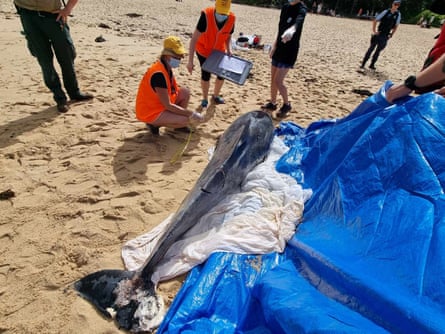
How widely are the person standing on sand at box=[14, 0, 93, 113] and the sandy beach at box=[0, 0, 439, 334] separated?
0.45 m

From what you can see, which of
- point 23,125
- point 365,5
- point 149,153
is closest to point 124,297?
point 149,153

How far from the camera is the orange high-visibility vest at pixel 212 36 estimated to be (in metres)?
4.63

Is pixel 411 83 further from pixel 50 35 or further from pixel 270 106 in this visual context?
pixel 50 35

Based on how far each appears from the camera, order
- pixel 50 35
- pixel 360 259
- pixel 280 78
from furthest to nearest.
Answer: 1. pixel 280 78
2. pixel 50 35
3. pixel 360 259

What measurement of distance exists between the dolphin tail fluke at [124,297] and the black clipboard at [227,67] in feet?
11.7

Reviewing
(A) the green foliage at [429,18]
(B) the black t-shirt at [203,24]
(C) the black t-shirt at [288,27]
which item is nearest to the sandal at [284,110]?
(C) the black t-shirt at [288,27]

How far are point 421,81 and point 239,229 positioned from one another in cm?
207

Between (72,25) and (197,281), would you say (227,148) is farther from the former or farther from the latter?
(72,25)

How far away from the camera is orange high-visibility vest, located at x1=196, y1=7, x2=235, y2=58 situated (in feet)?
15.2

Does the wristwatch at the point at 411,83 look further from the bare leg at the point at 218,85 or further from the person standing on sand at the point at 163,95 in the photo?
the bare leg at the point at 218,85

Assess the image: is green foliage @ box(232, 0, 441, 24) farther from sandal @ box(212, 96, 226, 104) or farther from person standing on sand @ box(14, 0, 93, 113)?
person standing on sand @ box(14, 0, 93, 113)

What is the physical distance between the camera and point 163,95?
3.92 metres

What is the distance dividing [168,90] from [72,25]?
935cm

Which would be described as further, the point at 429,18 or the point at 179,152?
the point at 429,18
